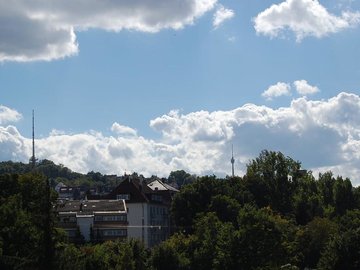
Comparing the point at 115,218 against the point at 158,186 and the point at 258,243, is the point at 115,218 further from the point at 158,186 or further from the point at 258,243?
the point at 258,243

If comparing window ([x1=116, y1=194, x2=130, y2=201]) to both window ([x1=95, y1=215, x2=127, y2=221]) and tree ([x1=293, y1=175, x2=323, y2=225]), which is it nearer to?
window ([x1=95, y1=215, x2=127, y2=221])

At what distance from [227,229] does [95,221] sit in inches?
1777

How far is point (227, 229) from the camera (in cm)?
7044

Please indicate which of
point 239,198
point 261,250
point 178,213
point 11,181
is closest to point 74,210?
point 178,213

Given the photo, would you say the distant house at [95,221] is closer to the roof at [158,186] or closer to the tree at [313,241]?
the tree at [313,241]

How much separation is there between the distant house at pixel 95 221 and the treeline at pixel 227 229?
28.1 feet

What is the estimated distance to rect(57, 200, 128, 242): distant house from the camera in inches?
4311

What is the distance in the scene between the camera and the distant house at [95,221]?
110 meters

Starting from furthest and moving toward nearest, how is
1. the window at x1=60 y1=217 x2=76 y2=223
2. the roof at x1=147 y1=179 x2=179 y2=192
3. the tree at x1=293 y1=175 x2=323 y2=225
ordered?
the roof at x1=147 y1=179 x2=179 y2=192
the tree at x1=293 y1=175 x2=323 y2=225
the window at x1=60 y1=217 x2=76 y2=223

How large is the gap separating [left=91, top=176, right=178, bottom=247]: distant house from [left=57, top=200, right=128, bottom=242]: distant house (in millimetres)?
4150

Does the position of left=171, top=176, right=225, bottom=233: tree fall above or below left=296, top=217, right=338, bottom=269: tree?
above

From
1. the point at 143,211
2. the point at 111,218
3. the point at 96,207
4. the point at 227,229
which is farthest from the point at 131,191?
the point at 227,229

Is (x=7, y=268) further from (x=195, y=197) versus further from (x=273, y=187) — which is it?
(x=273, y=187)

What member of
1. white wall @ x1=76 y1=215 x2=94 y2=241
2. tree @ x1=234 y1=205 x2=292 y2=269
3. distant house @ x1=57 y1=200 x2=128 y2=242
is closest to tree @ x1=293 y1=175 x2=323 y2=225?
distant house @ x1=57 y1=200 x2=128 y2=242
